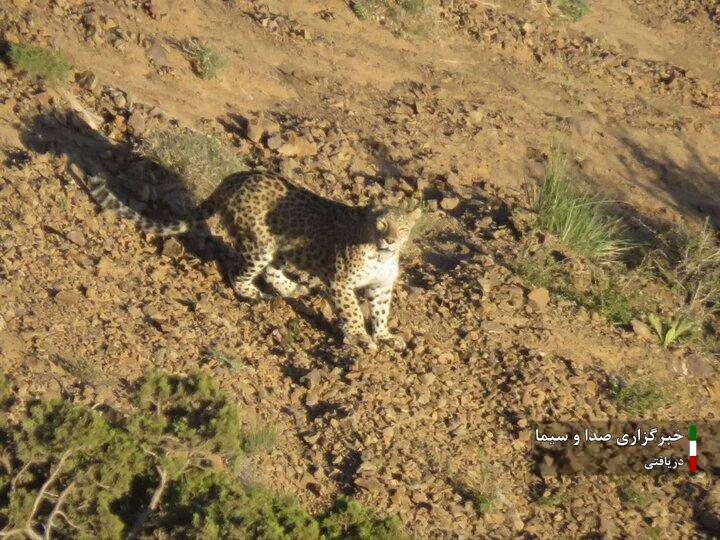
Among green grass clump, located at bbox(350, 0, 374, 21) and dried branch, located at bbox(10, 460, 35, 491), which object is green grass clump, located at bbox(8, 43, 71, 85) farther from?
dried branch, located at bbox(10, 460, 35, 491)

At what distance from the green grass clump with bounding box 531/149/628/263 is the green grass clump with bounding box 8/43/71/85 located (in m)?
5.03

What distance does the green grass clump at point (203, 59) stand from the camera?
12.2m

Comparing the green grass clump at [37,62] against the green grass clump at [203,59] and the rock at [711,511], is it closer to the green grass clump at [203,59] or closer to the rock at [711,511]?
the green grass clump at [203,59]

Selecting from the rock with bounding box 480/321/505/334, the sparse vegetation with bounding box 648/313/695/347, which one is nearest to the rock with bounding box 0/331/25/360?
the rock with bounding box 480/321/505/334

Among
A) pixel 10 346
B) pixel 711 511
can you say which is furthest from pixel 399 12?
pixel 711 511

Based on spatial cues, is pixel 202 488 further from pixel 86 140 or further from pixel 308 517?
pixel 86 140

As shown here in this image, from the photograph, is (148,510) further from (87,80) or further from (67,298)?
(87,80)

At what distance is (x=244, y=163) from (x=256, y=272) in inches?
78.3

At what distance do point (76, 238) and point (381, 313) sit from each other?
2.68 m

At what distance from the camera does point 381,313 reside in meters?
9.22

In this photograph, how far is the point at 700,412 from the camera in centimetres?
917

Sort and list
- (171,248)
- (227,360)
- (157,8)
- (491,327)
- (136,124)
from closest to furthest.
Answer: (227,360)
(491,327)
(171,248)
(136,124)
(157,8)

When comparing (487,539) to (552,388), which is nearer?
(487,539)

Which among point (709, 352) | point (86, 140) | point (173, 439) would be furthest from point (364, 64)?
point (173, 439)
